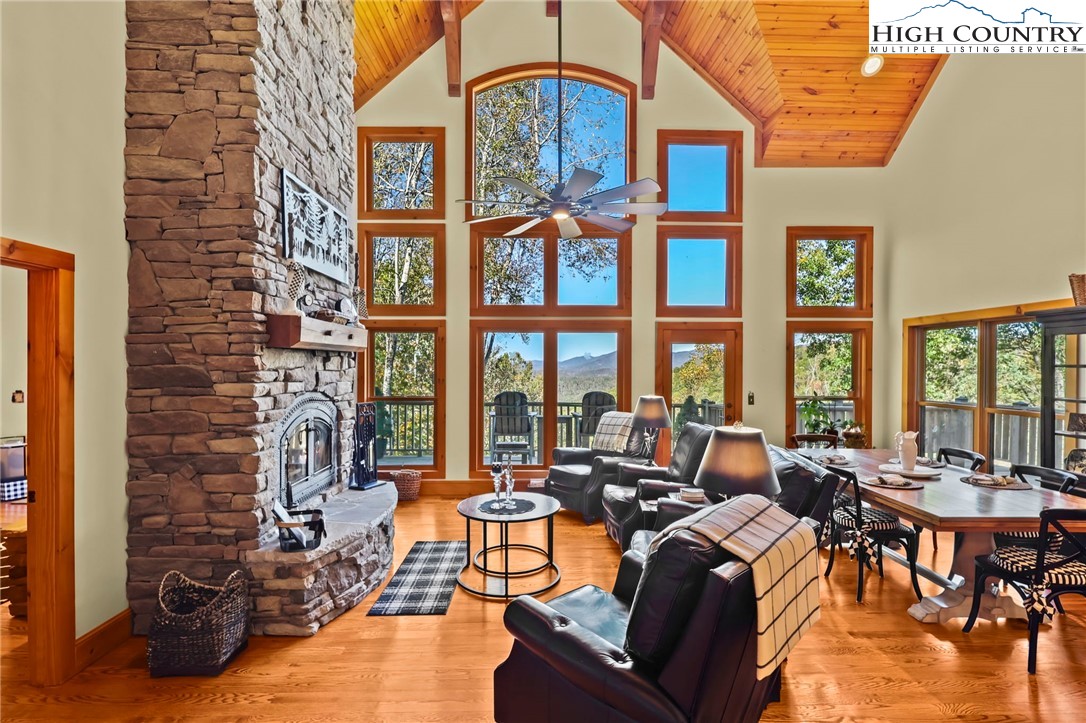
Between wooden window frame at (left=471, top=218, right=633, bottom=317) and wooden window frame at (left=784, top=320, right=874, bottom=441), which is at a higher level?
wooden window frame at (left=471, top=218, right=633, bottom=317)

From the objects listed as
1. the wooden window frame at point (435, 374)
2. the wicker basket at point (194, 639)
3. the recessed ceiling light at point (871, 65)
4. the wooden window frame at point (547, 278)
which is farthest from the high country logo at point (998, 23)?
the wicker basket at point (194, 639)

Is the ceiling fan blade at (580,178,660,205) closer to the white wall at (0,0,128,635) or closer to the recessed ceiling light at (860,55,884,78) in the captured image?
the white wall at (0,0,128,635)

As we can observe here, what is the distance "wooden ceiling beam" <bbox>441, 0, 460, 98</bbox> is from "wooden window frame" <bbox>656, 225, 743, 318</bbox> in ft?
9.89

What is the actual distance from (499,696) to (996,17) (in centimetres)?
559

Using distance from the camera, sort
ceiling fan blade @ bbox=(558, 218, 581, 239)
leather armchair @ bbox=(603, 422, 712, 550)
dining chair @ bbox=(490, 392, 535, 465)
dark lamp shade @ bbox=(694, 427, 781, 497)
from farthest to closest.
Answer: dining chair @ bbox=(490, 392, 535, 465)
ceiling fan blade @ bbox=(558, 218, 581, 239)
leather armchair @ bbox=(603, 422, 712, 550)
dark lamp shade @ bbox=(694, 427, 781, 497)

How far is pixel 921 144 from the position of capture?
5.57m

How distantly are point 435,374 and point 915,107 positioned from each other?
6.33m

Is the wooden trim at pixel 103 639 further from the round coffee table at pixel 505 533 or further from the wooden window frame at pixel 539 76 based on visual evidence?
the wooden window frame at pixel 539 76

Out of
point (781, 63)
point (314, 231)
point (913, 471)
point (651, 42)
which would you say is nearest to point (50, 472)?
point (314, 231)

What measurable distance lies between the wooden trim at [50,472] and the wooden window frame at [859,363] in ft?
21.7

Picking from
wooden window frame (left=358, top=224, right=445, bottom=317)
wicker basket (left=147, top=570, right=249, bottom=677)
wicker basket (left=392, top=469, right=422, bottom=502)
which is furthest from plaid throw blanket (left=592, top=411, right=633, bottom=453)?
wicker basket (left=147, top=570, right=249, bottom=677)

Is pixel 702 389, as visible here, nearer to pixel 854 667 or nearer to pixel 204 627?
pixel 854 667

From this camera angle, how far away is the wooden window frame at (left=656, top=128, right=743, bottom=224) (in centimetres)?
620

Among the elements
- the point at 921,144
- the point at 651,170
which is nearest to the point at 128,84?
the point at 651,170
